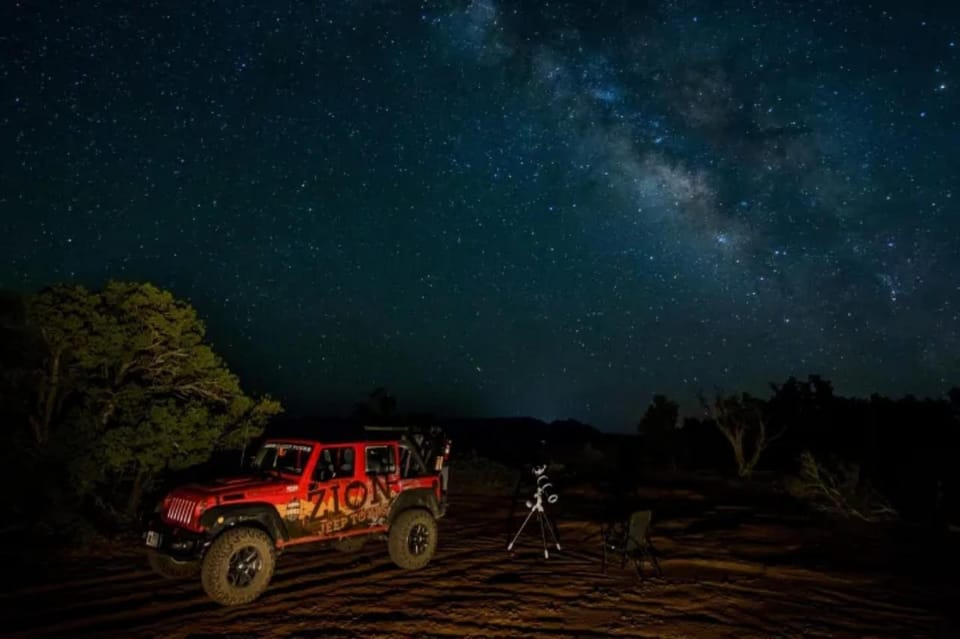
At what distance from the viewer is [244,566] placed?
25.5ft

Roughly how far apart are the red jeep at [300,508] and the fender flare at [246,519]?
0.01 meters

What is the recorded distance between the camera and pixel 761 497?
2006 cm

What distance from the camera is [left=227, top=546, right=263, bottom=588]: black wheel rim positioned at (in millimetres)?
7672

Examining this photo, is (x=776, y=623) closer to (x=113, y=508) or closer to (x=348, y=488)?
(x=348, y=488)

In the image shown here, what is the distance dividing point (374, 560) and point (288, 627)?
126 inches

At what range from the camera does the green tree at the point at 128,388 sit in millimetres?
10672

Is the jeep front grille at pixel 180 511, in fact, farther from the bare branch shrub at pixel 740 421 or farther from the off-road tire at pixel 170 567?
the bare branch shrub at pixel 740 421

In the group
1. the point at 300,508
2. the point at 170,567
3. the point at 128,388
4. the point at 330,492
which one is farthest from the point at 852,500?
the point at 128,388

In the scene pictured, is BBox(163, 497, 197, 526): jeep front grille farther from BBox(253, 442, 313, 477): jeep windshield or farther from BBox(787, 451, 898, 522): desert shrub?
BBox(787, 451, 898, 522): desert shrub

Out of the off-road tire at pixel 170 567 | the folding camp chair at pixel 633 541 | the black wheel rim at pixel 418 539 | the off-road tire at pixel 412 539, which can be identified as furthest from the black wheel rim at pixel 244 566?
the folding camp chair at pixel 633 541

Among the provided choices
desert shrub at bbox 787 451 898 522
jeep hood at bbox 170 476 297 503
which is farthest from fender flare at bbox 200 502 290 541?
desert shrub at bbox 787 451 898 522

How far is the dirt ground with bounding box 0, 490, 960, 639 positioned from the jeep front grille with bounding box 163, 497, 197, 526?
1.06 metres

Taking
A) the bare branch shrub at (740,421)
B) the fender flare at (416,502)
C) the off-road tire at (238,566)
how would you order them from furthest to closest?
1. the bare branch shrub at (740,421)
2. the fender flare at (416,502)
3. the off-road tire at (238,566)

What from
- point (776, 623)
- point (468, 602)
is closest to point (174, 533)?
point (468, 602)
